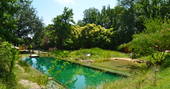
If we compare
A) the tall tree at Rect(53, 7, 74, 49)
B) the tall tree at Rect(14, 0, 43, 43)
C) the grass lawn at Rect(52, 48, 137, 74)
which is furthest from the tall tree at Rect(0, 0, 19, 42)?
the tall tree at Rect(14, 0, 43, 43)

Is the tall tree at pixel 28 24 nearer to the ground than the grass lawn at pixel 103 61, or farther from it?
farther from it

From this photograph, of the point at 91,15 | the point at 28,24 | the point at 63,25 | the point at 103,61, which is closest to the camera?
the point at 103,61

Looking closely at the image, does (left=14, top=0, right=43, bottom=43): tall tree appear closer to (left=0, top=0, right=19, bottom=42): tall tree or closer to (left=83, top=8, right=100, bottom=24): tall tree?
(left=83, top=8, right=100, bottom=24): tall tree

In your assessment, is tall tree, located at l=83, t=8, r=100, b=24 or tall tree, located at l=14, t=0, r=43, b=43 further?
tall tree, located at l=83, t=8, r=100, b=24

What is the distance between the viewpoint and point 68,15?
133 feet

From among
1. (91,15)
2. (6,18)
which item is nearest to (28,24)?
(91,15)

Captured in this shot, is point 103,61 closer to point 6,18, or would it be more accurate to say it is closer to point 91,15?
point 6,18

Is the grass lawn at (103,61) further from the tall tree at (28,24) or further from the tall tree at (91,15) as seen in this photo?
the tall tree at (91,15)

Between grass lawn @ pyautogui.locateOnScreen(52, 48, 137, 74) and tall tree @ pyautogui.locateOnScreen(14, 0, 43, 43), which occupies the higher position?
tall tree @ pyautogui.locateOnScreen(14, 0, 43, 43)

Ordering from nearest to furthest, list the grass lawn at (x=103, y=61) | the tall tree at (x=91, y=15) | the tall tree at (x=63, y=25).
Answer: the grass lawn at (x=103, y=61), the tall tree at (x=63, y=25), the tall tree at (x=91, y=15)

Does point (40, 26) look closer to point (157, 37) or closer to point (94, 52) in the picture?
point (94, 52)

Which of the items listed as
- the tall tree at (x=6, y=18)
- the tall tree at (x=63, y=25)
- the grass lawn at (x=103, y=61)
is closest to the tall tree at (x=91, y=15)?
the tall tree at (x=63, y=25)

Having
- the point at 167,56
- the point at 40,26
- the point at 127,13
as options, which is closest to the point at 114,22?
the point at 127,13

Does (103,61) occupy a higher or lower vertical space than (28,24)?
lower
